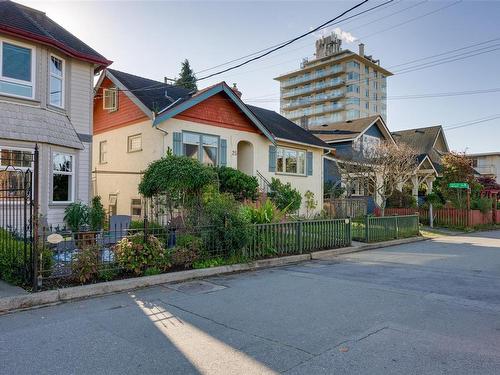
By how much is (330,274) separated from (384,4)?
23.7 feet

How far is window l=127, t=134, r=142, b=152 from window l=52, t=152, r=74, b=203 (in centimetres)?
385

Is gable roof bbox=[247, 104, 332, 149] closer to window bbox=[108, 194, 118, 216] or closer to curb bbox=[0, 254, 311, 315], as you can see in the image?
window bbox=[108, 194, 118, 216]

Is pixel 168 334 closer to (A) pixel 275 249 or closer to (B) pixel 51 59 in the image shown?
(A) pixel 275 249

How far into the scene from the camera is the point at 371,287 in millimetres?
7938

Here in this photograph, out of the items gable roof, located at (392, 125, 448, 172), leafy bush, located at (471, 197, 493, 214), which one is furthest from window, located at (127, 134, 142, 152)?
gable roof, located at (392, 125, 448, 172)

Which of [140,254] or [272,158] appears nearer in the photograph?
[140,254]

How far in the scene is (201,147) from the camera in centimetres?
1742

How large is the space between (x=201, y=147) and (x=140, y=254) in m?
9.75

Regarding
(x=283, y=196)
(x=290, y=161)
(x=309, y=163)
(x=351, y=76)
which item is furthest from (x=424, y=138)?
(x=351, y=76)

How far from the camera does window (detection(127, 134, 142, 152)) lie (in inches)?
677

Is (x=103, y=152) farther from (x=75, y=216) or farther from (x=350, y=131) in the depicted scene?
(x=350, y=131)

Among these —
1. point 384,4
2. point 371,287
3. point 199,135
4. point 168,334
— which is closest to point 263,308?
point 168,334

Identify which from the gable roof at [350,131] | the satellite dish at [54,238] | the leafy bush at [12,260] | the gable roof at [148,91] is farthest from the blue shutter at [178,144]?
the gable roof at [350,131]

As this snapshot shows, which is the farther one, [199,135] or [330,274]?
[199,135]
